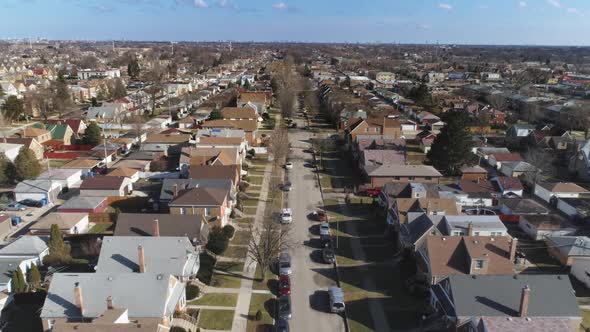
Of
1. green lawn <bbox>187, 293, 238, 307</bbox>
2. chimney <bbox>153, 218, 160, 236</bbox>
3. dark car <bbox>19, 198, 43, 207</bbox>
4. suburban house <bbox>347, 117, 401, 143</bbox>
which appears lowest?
green lawn <bbox>187, 293, 238, 307</bbox>

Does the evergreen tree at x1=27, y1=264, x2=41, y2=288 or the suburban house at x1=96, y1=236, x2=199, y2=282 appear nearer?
the suburban house at x1=96, y1=236, x2=199, y2=282

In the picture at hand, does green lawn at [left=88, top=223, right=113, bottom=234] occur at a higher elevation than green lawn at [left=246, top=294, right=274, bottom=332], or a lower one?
higher

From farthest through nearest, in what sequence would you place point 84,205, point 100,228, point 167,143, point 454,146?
point 167,143 < point 454,146 < point 84,205 < point 100,228

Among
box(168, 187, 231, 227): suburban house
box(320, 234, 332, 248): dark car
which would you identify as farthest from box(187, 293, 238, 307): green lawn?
box(320, 234, 332, 248): dark car

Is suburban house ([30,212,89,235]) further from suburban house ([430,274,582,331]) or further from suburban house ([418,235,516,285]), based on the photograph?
suburban house ([430,274,582,331])

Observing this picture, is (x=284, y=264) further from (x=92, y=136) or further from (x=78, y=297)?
(x=92, y=136)

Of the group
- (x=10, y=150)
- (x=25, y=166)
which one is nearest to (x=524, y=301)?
(x=25, y=166)
